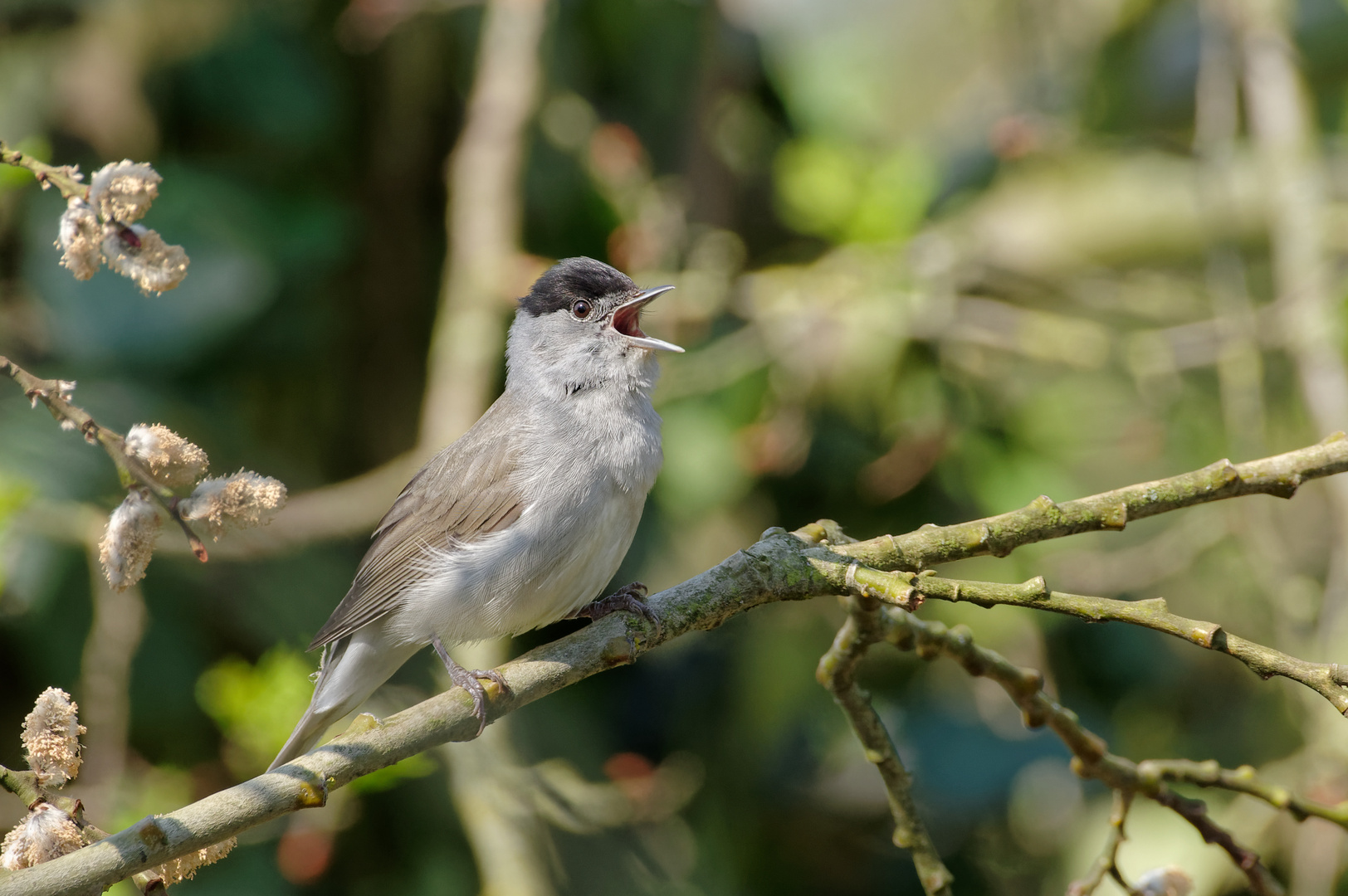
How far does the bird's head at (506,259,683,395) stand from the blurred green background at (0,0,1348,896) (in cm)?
43

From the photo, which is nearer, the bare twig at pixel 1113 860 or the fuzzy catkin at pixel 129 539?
the fuzzy catkin at pixel 129 539

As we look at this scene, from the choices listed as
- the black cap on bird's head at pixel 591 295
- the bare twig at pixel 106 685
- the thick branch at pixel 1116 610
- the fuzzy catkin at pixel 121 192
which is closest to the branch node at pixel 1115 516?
the thick branch at pixel 1116 610

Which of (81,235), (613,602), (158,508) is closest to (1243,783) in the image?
(158,508)

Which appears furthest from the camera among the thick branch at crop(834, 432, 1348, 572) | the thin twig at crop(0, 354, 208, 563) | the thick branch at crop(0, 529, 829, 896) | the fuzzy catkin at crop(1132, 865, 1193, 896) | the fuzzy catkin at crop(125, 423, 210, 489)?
the thick branch at crop(834, 432, 1348, 572)

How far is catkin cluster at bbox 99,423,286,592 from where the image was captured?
4.33ft

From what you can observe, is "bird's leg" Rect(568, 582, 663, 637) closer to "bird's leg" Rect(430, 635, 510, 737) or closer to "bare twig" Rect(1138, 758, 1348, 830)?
"bird's leg" Rect(430, 635, 510, 737)

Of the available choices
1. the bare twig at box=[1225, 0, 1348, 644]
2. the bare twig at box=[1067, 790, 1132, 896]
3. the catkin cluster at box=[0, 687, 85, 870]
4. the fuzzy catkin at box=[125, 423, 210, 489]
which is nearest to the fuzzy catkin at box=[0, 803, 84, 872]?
the catkin cluster at box=[0, 687, 85, 870]

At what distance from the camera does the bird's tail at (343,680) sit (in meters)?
3.08

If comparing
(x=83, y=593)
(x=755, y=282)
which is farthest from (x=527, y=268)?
(x=83, y=593)

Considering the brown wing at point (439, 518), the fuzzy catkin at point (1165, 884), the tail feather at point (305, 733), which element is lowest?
the fuzzy catkin at point (1165, 884)

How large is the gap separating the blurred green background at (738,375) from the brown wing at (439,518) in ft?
A: 0.85

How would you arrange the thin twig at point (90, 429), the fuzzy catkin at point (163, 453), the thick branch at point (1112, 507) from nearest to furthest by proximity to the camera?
the thin twig at point (90, 429), the fuzzy catkin at point (163, 453), the thick branch at point (1112, 507)

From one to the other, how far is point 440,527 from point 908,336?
1942 millimetres

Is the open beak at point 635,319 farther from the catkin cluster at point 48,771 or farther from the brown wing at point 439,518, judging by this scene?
the catkin cluster at point 48,771
